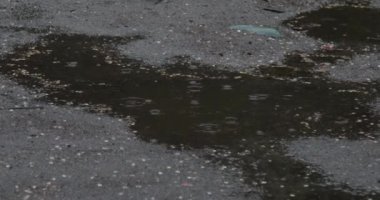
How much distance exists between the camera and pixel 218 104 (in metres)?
7.86

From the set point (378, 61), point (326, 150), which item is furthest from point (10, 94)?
point (378, 61)

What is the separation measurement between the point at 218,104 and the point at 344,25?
3.95 metres

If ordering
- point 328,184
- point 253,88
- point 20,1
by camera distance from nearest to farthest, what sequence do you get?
point 328,184 → point 253,88 → point 20,1

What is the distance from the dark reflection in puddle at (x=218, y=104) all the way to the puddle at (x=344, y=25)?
1872 mm

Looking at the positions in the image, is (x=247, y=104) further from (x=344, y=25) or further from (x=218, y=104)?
(x=344, y=25)

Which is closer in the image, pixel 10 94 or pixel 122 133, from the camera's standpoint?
pixel 122 133

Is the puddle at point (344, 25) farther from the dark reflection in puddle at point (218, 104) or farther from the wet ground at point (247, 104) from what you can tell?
the dark reflection in puddle at point (218, 104)

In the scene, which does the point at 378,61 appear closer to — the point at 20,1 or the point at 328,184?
the point at 328,184

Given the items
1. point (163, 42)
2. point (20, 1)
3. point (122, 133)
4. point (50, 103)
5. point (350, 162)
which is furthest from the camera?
point (20, 1)

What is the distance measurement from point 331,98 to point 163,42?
112 inches

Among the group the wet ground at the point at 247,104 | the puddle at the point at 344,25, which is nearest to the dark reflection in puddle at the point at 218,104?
the wet ground at the point at 247,104

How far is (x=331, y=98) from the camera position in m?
8.09

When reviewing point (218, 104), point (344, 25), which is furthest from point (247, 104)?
point (344, 25)

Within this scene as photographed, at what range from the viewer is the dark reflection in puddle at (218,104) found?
6.57 m
